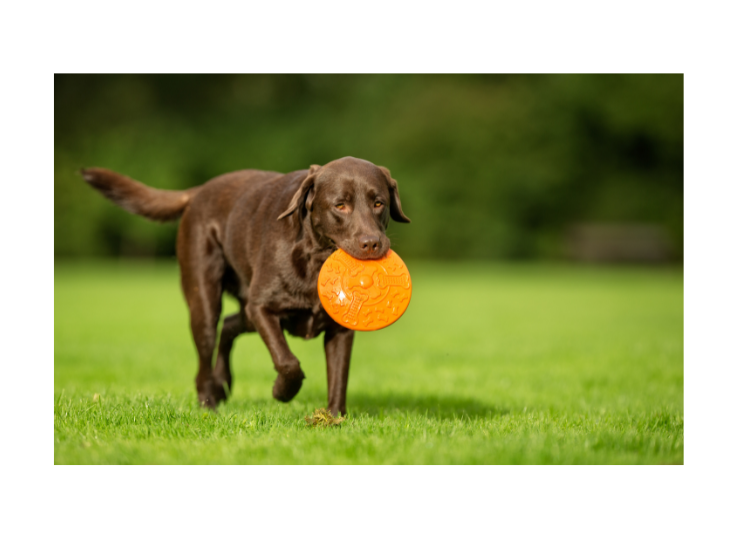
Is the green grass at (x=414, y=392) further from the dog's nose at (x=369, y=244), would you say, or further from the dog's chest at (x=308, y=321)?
the dog's nose at (x=369, y=244)

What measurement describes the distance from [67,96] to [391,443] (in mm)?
31082

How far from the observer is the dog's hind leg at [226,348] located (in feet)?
18.3

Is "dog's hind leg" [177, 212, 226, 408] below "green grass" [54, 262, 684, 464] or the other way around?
the other way around

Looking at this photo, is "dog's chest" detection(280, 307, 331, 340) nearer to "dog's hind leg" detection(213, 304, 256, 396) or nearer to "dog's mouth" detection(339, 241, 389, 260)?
"dog's mouth" detection(339, 241, 389, 260)

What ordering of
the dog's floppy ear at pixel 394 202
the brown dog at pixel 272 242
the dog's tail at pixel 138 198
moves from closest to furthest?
the brown dog at pixel 272 242 < the dog's floppy ear at pixel 394 202 < the dog's tail at pixel 138 198

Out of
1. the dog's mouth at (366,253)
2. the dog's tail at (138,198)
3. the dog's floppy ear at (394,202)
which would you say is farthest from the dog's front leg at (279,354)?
the dog's tail at (138,198)

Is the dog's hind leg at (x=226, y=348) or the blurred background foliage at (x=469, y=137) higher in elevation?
the blurred background foliage at (x=469, y=137)

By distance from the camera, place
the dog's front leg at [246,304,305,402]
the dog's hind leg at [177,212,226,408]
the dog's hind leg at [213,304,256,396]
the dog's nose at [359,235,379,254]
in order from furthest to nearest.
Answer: the dog's hind leg at [213,304,256,396] → the dog's hind leg at [177,212,226,408] → the dog's front leg at [246,304,305,402] → the dog's nose at [359,235,379,254]

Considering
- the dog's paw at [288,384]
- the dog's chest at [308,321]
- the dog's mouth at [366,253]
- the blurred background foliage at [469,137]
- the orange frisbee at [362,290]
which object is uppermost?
the blurred background foliage at [469,137]

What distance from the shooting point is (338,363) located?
4648 mm

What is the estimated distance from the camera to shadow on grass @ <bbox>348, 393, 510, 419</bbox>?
481 centimetres

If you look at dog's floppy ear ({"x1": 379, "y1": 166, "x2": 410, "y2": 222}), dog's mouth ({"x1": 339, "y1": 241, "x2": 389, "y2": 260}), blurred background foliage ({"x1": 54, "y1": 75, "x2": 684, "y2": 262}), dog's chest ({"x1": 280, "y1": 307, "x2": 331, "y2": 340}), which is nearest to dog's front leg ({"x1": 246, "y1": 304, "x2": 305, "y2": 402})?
dog's chest ({"x1": 280, "y1": 307, "x2": 331, "y2": 340})

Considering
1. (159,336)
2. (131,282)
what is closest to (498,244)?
(131,282)

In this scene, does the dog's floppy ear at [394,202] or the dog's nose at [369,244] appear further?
the dog's floppy ear at [394,202]
